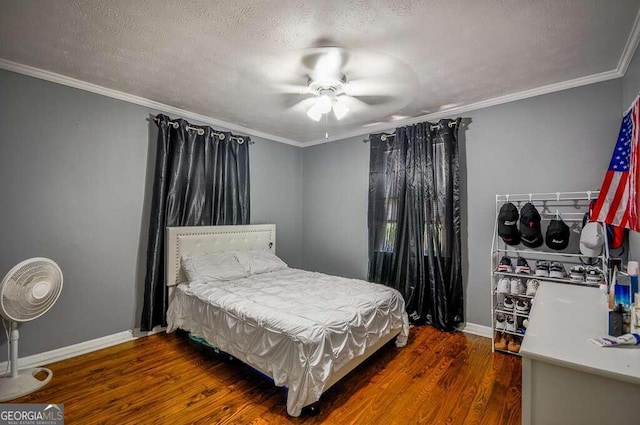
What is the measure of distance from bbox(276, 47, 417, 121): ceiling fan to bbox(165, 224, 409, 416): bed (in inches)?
67.6

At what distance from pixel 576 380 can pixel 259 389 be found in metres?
1.93

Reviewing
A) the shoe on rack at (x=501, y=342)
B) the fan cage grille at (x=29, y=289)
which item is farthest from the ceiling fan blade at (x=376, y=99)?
the fan cage grille at (x=29, y=289)

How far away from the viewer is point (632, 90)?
2.07 meters

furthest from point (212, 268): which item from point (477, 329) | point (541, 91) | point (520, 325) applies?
point (541, 91)

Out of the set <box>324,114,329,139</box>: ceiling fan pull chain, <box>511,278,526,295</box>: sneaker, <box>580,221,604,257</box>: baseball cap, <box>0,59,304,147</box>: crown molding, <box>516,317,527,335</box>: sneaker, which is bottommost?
<box>516,317,527,335</box>: sneaker

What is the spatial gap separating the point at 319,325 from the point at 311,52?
6.44ft

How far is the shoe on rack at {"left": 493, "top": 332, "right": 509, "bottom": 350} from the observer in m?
2.70

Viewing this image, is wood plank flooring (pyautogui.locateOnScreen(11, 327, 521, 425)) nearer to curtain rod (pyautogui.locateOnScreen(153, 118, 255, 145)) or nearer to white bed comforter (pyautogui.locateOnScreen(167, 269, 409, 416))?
white bed comforter (pyautogui.locateOnScreen(167, 269, 409, 416))

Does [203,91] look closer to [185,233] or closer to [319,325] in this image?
[185,233]

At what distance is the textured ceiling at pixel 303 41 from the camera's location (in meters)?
1.67

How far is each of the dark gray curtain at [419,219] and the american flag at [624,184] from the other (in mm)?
1229

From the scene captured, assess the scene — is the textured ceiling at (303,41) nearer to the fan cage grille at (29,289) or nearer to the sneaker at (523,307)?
the fan cage grille at (29,289)

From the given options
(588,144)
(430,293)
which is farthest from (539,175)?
(430,293)
